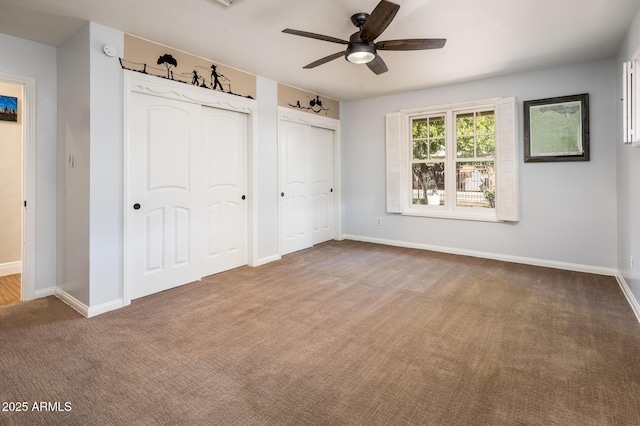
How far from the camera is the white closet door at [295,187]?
5004 millimetres

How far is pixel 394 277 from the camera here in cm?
391

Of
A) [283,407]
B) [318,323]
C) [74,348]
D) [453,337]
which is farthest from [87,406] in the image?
[453,337]

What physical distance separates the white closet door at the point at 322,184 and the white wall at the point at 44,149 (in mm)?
3473

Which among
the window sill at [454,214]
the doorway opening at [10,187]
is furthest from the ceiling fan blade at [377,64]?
the doorway opening at [10,187]

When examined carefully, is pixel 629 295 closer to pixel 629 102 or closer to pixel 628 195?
pixel 628 195

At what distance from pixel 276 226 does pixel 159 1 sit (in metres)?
3.00

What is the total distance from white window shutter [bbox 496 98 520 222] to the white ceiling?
586mm

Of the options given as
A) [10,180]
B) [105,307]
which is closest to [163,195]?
[105,307]

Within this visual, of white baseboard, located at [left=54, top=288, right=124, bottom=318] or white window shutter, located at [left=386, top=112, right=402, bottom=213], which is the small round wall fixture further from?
white window shutter, located at [left=386, top=112, right=402, bottom=213]

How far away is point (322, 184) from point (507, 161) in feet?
9.49

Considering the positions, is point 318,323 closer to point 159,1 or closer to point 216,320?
point 216,320

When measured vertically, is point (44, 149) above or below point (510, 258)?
above

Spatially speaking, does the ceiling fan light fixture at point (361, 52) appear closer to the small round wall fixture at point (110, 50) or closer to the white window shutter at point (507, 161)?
the small round wall fixture at point (110, 50)

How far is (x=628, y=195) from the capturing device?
10.5 ft
